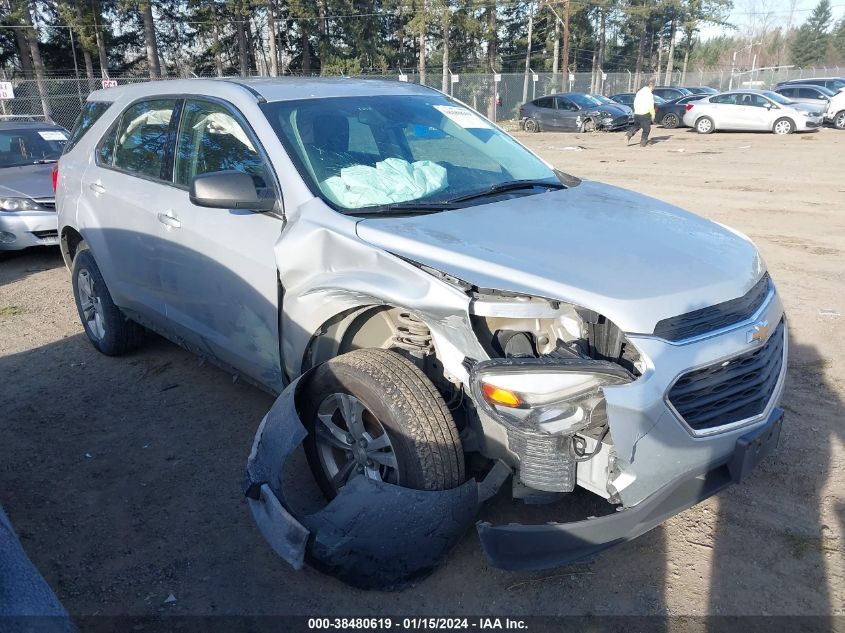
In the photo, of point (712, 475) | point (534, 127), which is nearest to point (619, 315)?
point (712, 475)

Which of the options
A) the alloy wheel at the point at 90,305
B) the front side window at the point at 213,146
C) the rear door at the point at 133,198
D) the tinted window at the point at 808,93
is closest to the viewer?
the front side window at the point at 213,146

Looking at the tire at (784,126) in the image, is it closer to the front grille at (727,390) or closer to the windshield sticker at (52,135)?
the windshield sticker at (52,135)

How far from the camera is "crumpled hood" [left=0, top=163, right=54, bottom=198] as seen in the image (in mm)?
8086

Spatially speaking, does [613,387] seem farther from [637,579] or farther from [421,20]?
[421,20]

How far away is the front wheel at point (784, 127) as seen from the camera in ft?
74.6

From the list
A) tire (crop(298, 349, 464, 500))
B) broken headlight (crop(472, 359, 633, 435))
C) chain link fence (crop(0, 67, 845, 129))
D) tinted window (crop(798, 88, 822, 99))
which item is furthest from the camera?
tinted window (crop(798, 88, 822, 99))

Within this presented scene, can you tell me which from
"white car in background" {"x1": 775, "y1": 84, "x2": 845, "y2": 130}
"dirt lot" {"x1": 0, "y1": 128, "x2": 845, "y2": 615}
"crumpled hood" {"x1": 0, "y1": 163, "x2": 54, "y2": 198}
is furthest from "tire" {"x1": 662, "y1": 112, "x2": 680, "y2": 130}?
"crumpled hood" {"x1": 0, "y1": 163, "x2": 54, "y2": 198}

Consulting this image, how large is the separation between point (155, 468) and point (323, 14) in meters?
41.9

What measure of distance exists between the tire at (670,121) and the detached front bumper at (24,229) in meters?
23.6

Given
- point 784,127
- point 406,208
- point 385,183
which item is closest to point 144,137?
point 385,183

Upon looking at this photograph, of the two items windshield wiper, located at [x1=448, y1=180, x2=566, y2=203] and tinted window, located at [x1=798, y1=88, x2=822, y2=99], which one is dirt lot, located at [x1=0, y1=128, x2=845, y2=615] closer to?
windshield wiper, located at [x1=448, y1=180, x2=566, y2=203]

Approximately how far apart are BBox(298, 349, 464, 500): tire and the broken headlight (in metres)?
0.35

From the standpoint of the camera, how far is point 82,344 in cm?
559

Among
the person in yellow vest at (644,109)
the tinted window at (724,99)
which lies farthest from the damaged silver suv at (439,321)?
the tinted window at (724,99)
